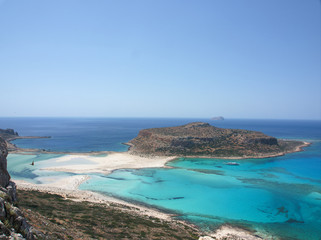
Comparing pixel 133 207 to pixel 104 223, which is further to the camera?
pixel 133 207

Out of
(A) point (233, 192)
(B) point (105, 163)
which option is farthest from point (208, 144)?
(A) point (233, 192)

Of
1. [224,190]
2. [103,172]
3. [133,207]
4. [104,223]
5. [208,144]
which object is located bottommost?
[224,190]

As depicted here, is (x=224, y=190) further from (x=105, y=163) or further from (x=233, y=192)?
(x=105, y=163)

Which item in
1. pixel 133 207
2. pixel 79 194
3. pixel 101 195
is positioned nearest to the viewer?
pixel 133 207

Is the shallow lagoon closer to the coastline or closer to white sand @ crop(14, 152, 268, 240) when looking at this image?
the coastline

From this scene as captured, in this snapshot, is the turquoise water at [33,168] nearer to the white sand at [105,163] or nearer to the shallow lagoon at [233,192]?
the white sand at [105,163]

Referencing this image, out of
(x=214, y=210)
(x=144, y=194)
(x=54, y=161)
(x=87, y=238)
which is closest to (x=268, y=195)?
(x=214, y=210)

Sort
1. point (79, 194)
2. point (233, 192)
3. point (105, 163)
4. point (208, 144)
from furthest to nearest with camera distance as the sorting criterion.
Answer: point (208, 144) → point (105, 163) → point (233, 192) → point (79, 194)

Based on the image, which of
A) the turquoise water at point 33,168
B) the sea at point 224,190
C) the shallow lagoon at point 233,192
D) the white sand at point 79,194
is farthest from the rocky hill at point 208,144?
the white sand at point 79,194
